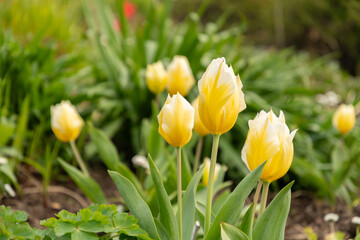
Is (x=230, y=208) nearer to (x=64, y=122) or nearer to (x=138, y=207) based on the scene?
(x=138, y=207)

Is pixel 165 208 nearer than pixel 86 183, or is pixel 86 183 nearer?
pixel 165 208

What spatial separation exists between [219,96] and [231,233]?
0.33 meters

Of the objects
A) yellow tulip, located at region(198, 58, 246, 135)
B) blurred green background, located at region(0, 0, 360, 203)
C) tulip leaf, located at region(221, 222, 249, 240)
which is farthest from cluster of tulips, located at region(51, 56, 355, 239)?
blurred green background, located at region(0, 0, 360, 203)

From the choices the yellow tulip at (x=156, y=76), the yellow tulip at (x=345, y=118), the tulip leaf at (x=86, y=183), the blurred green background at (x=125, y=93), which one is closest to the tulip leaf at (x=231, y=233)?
the tulip leaf at (x=86, y=183)

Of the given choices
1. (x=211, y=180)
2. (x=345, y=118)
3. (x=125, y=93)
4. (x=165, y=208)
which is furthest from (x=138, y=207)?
(x=125, y=93)

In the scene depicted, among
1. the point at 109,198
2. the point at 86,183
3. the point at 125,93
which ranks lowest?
the point at 109,198

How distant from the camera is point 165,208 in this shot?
3.73 feet

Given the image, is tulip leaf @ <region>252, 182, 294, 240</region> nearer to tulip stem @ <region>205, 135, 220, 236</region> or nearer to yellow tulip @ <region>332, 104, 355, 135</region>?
tulip stem @ <region>205, 135, 220, 236</region>

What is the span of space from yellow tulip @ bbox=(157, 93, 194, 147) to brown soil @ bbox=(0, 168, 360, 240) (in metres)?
0.96

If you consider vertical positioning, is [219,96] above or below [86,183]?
above

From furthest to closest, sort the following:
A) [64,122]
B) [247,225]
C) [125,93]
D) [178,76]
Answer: [125,93]
[178,76]
[64,122]
[247,225]

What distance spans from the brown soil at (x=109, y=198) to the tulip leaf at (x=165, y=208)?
81 centimetres

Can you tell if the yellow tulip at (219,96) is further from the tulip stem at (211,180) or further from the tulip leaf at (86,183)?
the tulip leaf at (86,183)

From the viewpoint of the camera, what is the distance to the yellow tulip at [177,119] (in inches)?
40.5
